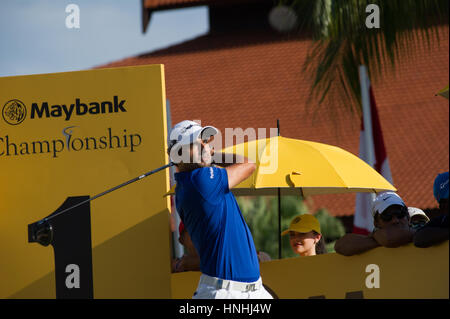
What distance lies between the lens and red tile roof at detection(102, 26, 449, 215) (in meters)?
16.7

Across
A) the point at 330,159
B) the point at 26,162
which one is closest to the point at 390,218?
the point at 330,159

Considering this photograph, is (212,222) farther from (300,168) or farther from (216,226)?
(300,168)

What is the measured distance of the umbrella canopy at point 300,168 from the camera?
19.7 feet

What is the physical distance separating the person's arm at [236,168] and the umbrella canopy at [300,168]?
112cm

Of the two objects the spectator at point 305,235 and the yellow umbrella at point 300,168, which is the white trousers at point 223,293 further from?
the spectator at point 305,235

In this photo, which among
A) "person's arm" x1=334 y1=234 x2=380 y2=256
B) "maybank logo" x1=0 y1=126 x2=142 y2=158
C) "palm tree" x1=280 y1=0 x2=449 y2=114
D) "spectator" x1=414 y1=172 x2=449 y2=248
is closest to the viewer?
Result: "spectator" x1=414 y1=172 x2=449 y2=248

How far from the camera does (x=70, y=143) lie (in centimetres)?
621

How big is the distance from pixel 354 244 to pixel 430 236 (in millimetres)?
788

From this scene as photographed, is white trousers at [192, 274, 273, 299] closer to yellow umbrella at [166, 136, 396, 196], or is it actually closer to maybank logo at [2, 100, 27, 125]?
yellow umbrella at [166, 136, 396, 196]

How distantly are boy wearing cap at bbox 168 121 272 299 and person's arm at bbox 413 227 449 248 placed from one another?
1.05 m

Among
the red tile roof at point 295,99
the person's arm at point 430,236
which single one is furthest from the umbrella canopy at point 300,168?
the red tile roof at point 295,99

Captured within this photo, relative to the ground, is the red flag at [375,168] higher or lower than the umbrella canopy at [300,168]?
lower

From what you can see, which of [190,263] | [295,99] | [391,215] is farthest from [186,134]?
[295,99]

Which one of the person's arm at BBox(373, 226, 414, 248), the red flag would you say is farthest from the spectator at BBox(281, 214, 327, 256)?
the red flag
